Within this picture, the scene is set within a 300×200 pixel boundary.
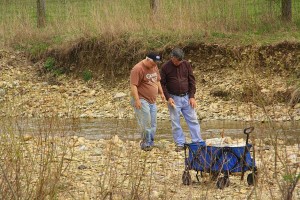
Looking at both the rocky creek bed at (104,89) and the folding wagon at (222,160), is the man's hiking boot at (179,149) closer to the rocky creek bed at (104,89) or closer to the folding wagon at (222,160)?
the folding wagon at (222,160)

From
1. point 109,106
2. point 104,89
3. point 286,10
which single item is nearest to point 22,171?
point 109,106

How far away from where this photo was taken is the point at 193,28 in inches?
753

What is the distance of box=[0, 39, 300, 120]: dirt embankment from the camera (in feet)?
54.8

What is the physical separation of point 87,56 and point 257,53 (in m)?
5.25

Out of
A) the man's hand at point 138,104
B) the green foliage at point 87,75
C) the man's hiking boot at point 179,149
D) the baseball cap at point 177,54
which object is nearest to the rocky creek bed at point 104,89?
the green foliage at point 87,75

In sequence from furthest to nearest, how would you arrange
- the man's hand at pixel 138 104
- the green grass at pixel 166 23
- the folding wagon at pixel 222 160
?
the green grass at pixel 166 23, the man's hand at pixel 138 104, the folding wagon at pixel 222 160

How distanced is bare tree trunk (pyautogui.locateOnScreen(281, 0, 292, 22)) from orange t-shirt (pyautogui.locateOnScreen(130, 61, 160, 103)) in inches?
381

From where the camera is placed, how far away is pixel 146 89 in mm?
10508

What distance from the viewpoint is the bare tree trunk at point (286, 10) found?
19.2m

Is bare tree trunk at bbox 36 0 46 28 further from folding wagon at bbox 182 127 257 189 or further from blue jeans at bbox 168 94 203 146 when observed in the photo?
folding wagon at bbox 182 127 257 189

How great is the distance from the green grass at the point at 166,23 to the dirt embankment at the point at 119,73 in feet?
1.34

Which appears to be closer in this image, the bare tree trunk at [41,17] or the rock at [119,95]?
the rock at [119,95]

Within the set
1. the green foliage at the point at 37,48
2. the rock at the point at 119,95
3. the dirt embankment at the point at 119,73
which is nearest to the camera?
the dirt embankment at the point at 119,73

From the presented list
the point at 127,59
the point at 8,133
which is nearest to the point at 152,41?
the point at 127,59
